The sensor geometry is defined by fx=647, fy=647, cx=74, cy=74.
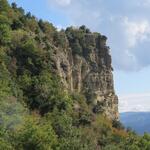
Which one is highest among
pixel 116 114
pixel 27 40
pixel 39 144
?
pixel 27 40

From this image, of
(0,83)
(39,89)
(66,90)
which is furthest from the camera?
(66,90)

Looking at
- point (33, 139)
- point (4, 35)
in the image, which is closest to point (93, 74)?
point (4, 35)

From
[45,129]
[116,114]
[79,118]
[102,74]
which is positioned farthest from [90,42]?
[45,129]

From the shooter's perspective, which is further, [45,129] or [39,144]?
[45,129]

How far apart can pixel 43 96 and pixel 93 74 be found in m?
26.5

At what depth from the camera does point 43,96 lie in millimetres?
97562

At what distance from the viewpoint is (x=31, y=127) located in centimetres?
7250

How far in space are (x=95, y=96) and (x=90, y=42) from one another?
10831mm

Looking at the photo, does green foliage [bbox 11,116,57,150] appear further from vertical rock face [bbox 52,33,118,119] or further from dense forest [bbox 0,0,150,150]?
vertical rock face [bbox 52,33,118,119]

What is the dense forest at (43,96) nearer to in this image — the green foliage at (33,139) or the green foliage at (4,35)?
the green foliage at (4,35)

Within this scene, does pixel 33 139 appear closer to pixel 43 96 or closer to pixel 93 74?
pixel 43 96

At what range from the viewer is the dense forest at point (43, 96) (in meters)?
80.3

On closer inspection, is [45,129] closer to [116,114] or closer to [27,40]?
[27,40]

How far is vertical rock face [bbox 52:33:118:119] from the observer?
116 m
